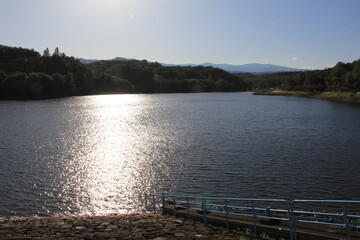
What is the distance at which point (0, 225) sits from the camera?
19297mm

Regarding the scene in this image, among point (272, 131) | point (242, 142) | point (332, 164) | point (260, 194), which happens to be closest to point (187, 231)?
point (260, 194)

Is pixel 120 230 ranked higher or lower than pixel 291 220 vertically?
lower

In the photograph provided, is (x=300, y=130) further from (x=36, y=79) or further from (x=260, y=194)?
(x=36, y=79)

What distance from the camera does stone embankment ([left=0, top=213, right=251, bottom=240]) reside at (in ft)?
50.4

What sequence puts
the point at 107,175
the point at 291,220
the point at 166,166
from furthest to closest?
the point at 166,166
the point at 107,175
the point at 291,220

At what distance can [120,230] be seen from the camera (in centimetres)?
1698

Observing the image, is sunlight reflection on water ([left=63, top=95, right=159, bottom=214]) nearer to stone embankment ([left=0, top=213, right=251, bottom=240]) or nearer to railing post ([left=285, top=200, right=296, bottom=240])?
stone embankment ([left=0, top=213, right=251, bottom=240])

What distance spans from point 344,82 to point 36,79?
175 m

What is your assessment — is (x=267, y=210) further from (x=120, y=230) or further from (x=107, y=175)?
(x=107, y=175)

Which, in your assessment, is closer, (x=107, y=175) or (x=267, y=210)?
(x=267, y=210)

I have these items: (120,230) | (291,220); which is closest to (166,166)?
(120,230)

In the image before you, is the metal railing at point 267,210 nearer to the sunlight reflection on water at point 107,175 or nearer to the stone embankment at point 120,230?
the stone embankment at point 120,230

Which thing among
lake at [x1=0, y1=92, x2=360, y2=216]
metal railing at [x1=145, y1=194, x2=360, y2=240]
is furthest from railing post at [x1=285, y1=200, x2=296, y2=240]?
lake at [x1=0, y1=92, x2=360, y2=216]

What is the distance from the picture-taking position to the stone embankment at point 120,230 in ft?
50.4
